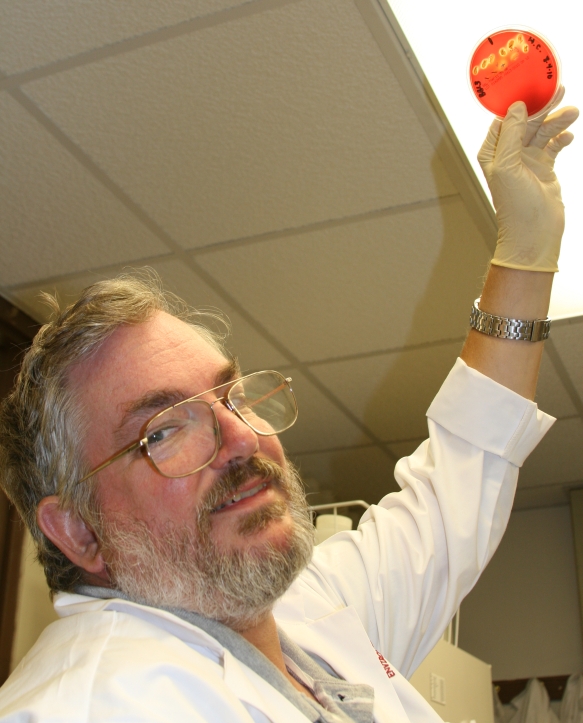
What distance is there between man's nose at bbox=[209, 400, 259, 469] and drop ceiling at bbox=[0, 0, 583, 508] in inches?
32.3

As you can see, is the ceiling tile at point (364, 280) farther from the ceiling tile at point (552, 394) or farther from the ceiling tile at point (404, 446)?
the ceiling tile at point (404, 446)

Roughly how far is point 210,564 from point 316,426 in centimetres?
212

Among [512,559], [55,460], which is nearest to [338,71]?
[55,460]

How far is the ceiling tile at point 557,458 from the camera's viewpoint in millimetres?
3082

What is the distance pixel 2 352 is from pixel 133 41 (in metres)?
1.24

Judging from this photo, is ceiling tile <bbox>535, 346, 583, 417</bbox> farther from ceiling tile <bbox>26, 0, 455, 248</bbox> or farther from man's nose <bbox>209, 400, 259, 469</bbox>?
man's nose <bbox>209, 400, 259, 469</bbox>

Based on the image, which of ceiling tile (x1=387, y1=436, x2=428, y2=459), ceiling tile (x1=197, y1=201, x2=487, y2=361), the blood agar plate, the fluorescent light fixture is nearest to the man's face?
the blood agar plate

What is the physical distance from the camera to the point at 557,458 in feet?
10.9

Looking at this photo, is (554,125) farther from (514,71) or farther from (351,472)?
(351,472)

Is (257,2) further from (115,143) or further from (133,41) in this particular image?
(115,143)

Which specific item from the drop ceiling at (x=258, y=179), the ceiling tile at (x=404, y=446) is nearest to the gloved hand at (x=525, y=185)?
the drop ceiling at (x=258, y=179)

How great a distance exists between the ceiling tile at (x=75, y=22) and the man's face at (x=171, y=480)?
650mm

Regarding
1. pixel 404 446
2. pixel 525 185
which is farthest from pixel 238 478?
pixel 404 446

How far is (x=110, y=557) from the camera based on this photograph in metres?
1.05
